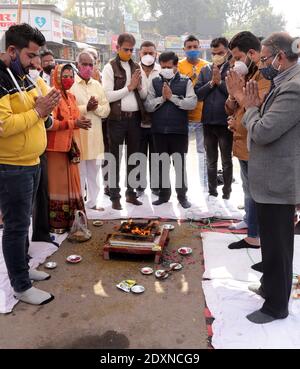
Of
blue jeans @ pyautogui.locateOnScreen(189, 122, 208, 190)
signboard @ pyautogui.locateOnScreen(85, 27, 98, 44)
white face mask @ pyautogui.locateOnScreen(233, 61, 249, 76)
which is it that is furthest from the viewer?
signboard @ pyautogui.locateOnScreen(85, 27, 98, 44)

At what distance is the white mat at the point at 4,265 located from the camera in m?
3.11

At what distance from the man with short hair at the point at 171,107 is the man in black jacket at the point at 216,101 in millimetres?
255

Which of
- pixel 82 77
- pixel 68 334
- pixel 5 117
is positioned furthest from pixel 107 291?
pixel 82 77

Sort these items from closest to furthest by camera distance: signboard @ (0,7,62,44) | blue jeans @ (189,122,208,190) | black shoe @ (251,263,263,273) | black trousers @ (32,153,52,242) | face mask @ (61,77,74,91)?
black shoe @ (251,263,263,273) < black trousers @ (32,153,52,242) < face mask @ (61,77,74,91) < blue jeans @ (189,122,208,190) < signboard @ (0,7,62,44)

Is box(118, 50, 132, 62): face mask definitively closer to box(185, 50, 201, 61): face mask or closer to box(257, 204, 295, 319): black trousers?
box(185, 50, 201, 61): face mask

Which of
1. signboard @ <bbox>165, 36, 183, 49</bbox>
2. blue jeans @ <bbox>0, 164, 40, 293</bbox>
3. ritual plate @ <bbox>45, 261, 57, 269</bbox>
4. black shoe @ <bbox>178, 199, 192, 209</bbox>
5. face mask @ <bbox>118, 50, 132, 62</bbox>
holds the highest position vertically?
signboard @ <bbox>165, 36, 183, 49</bbox>

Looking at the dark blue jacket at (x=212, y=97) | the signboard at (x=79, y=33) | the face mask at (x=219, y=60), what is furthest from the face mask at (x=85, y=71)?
the signboard at (x=79, y=33)

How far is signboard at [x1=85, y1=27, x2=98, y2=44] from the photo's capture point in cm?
3269

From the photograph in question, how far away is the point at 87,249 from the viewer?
13.8ft

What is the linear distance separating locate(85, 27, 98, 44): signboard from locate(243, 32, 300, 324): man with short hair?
1283 inches

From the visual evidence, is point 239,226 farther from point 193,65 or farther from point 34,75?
point 34,75

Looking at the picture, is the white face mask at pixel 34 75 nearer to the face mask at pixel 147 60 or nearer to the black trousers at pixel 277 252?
the face mask at pixel 147 60

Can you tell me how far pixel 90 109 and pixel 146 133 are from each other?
1.23 meters

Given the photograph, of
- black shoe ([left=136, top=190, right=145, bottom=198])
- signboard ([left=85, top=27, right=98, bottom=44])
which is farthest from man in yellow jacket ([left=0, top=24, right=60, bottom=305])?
signboard ([left=85, top=27, right=98, bottom=44])
